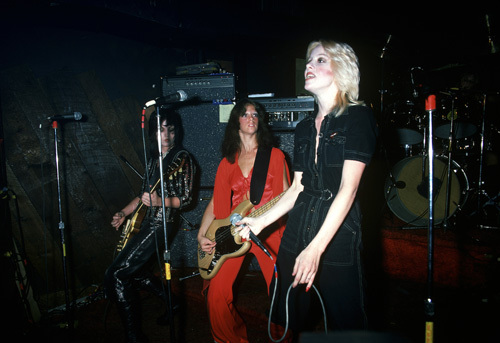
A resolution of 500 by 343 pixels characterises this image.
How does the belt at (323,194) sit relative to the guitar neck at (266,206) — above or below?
above

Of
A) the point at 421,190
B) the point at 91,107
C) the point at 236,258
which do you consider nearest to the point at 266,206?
the point at 236,258

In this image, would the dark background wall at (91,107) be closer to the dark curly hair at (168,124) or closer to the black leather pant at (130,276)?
the dark curly hair at (168,124)

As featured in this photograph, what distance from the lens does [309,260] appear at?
4.68ft

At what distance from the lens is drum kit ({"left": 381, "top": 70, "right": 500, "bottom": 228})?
4.30m

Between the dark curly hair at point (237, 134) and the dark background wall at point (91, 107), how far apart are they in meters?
0.57

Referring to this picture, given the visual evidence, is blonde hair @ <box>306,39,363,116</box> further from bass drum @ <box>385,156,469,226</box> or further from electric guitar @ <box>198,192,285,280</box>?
bass drum @ <box>385,156,469,226</box>

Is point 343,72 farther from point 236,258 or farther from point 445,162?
point 445,162

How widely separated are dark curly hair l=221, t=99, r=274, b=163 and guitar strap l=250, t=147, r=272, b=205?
147mm

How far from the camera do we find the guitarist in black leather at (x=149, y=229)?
274cm

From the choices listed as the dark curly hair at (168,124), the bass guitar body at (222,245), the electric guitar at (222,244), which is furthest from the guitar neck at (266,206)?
the dark curly hair at (168,124)

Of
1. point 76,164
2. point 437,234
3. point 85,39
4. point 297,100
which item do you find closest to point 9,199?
point 76,164

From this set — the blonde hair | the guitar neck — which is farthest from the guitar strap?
the blonde hair

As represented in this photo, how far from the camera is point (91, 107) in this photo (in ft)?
13.3

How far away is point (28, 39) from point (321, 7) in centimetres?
509
